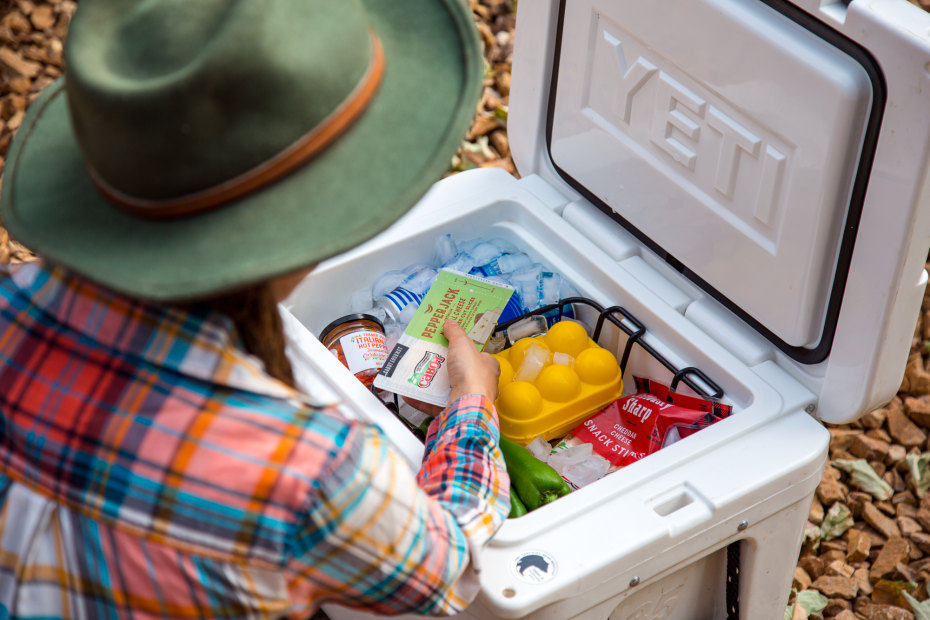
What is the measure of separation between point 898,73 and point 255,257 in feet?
2.47

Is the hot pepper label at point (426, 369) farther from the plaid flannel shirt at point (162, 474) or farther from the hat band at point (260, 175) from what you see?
the hat band at point (260, 175)

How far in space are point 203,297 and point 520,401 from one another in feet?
2.39

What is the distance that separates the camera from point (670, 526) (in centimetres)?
126

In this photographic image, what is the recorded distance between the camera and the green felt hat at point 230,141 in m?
0.80

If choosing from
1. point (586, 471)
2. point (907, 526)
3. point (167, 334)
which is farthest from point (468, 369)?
point (907, 526)

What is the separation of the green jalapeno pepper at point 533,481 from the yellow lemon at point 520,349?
185mm

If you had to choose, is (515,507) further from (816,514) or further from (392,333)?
(816,514)

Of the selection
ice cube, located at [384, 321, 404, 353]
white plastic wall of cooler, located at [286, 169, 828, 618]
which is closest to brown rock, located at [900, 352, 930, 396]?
white plastic wall of cooler, located at [286, 169, 828, 618]

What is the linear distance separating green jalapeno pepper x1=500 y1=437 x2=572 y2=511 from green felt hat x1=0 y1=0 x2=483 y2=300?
0.63 meters

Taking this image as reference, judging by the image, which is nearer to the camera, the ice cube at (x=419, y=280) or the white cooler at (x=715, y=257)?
the white cooler at (x=715, y=257)

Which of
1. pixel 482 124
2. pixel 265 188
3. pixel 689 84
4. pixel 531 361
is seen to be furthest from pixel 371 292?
pixel 482 124

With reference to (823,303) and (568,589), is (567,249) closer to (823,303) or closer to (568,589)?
(823,303)

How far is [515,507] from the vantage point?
1.36m

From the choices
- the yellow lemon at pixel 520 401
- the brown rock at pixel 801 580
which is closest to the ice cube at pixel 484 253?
the yellow lemon at pixel 520 401
